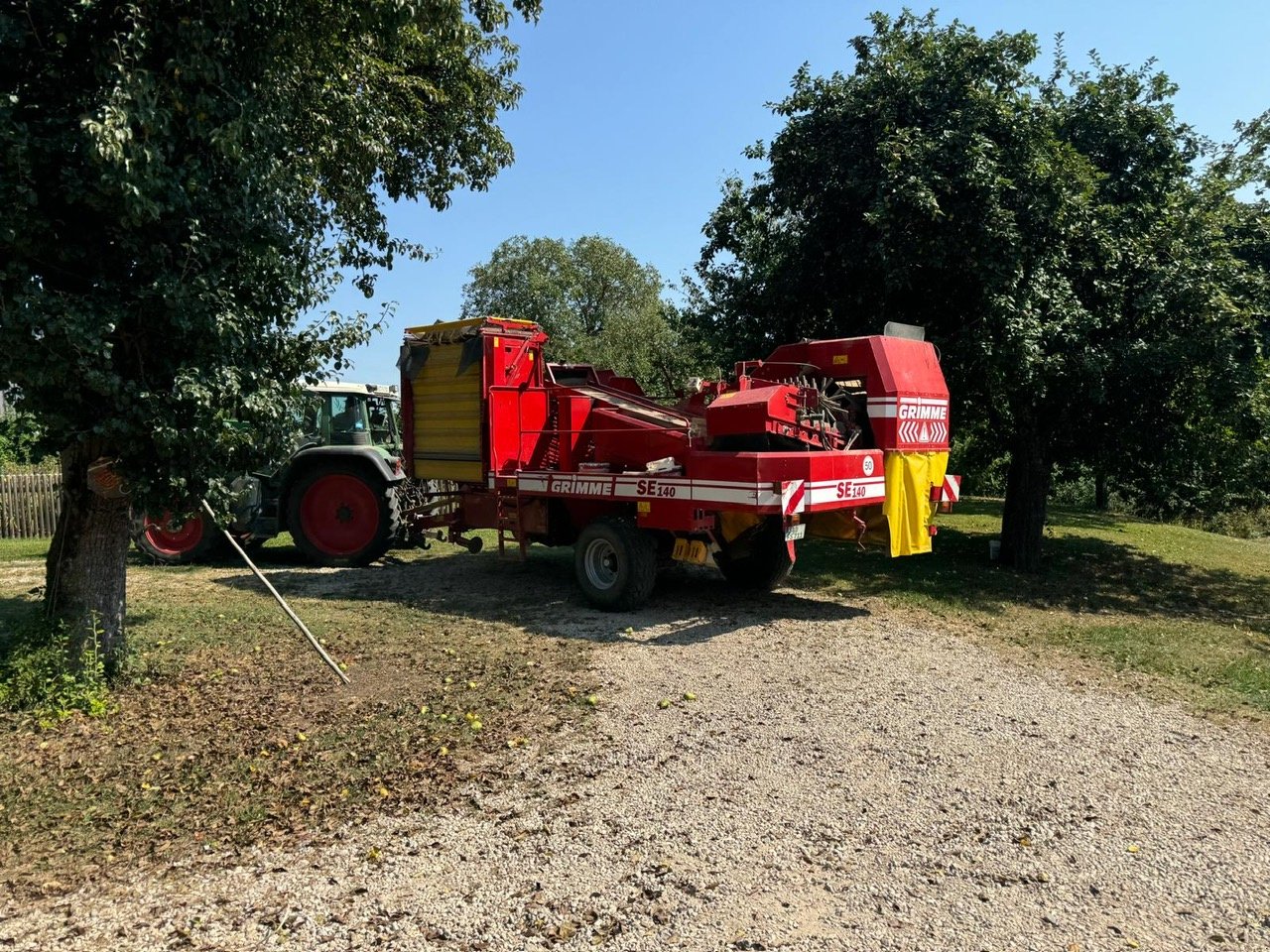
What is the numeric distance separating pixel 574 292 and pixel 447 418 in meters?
30.2

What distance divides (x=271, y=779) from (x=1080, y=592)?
9071mm

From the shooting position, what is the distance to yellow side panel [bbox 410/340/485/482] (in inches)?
378

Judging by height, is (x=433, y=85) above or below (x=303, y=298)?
above

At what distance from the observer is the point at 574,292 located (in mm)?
39156

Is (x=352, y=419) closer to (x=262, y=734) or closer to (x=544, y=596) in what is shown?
(x=544, y=596)

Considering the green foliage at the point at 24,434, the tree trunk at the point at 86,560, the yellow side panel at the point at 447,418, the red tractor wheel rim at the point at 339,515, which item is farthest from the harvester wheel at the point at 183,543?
the green foliage at the point at 24,434

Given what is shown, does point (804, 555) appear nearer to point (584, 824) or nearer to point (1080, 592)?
point (1080, 592)

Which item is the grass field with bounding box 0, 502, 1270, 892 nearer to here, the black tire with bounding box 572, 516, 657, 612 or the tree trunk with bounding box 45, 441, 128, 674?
the black tire with bounding box 572, 516, 657, 612

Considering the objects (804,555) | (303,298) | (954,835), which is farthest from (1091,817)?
(804,555)

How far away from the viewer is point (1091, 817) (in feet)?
13.7

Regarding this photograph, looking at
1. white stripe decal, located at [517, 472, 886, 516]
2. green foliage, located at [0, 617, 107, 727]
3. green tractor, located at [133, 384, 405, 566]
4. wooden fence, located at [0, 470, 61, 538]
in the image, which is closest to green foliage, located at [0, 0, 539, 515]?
green foliage, located at [0, 617, 107, 727]

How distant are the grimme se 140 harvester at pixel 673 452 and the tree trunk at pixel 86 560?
13.6ft

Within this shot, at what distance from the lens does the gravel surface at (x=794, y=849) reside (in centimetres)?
326

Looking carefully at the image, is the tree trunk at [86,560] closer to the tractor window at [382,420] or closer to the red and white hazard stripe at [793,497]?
the red and white hazard stripe at [793,497]
